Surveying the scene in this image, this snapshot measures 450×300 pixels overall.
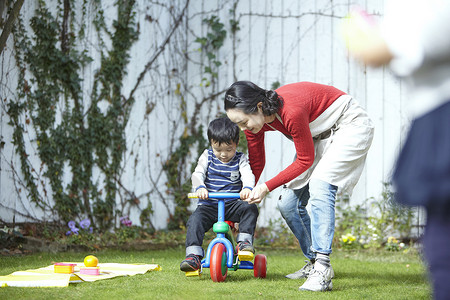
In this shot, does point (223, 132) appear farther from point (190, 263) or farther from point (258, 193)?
point (190, 263)

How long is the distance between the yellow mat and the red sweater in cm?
91

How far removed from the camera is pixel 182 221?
Result: 18.0 ft

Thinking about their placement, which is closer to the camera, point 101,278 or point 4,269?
point 101,278

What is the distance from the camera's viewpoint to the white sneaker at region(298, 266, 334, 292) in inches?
101

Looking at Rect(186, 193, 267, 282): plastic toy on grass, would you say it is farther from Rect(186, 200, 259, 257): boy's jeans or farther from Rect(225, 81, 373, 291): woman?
Rect(225, 81, 373, 291): woman

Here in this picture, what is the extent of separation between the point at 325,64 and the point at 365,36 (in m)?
4.08

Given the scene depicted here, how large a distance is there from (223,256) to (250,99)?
762 millimetres

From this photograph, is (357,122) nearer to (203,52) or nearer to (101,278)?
(101,278)

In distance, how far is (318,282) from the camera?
257cm

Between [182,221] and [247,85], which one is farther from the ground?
[247,85]

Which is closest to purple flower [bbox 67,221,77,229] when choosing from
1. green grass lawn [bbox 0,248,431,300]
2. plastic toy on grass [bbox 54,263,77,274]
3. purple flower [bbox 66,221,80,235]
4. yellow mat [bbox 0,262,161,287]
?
purple flower [bbox 66,221,80,235]

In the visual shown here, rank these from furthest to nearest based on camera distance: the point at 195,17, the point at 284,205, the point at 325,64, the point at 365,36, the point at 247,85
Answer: the point at 195,17 → the point at 325,64 → the point at 284,205 → the point at 247,85 → the point at 365,36

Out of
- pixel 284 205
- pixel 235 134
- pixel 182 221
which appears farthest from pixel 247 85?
pixel 182 221

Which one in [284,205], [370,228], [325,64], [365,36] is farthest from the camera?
[325,64]
